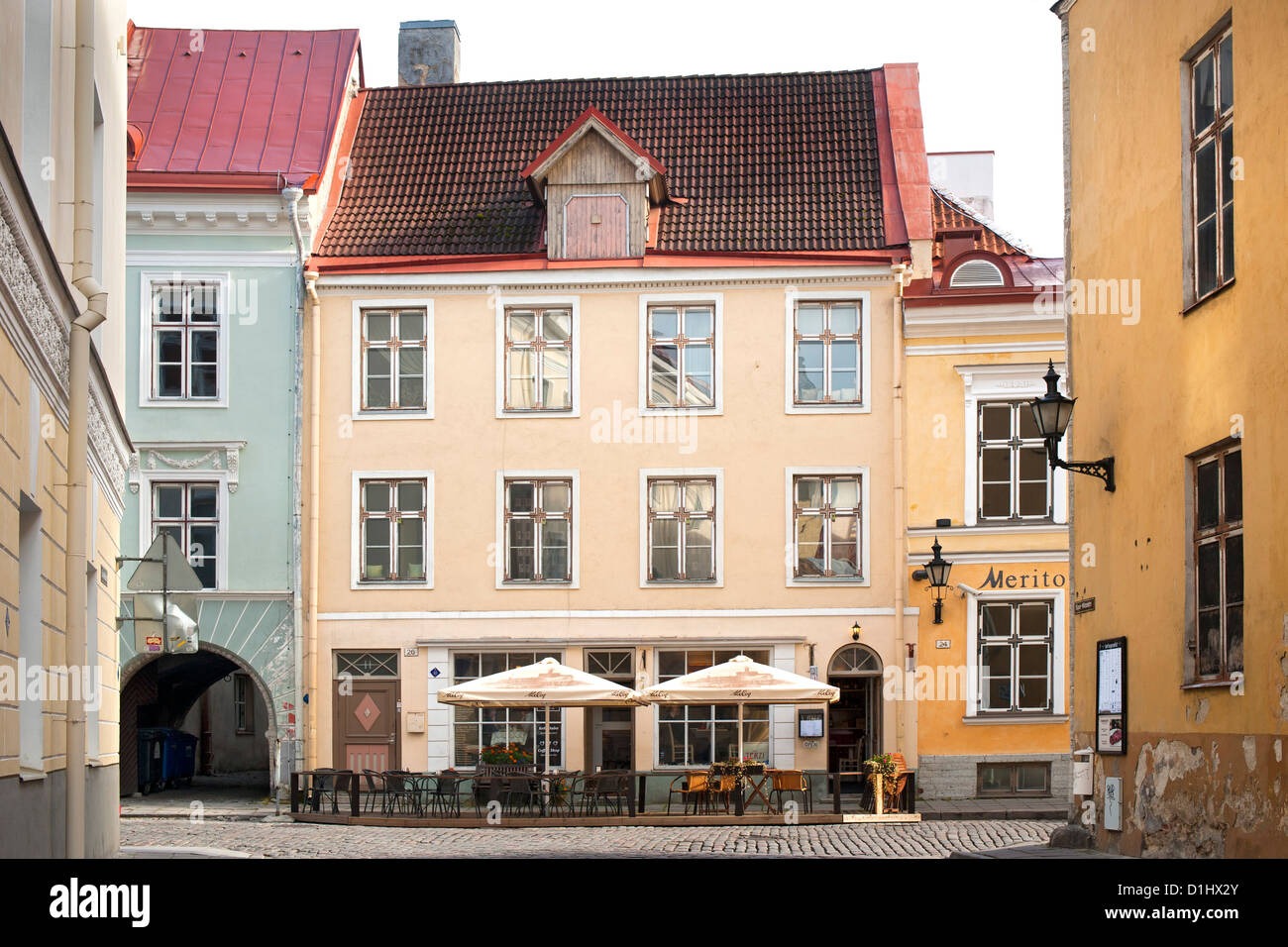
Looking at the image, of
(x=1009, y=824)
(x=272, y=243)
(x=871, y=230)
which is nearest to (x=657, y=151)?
(x=871, y=230)

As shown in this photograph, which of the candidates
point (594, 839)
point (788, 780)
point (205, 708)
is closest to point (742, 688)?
point (788, 780)

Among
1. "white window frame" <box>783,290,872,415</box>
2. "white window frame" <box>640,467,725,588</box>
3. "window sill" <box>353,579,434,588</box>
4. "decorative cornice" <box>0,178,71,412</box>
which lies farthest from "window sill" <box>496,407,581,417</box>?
"decorative cornice" <box>0,178,71,412</box>

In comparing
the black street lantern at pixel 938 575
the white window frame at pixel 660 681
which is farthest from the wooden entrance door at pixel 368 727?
the black street lantern at pixel 938 575

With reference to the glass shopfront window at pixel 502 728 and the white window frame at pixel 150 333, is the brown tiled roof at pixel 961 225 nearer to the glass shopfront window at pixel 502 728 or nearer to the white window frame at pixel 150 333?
the glass shopfront window at pixel 502 728

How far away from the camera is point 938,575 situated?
27.2 metres

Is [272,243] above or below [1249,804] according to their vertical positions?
above

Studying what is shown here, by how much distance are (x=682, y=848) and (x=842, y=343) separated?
12.3 metres

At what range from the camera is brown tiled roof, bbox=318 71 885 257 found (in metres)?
29.8

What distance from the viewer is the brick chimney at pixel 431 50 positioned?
3488 cm

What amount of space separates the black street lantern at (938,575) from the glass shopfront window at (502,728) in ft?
20.2

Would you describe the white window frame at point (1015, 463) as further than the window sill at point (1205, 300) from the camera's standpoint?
Yes

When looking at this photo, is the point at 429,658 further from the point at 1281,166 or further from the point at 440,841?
the point at 1281,166

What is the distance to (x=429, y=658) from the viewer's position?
1131 inches

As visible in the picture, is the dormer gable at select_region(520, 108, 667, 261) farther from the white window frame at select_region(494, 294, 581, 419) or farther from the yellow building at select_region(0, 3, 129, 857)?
the yellow building at select_region(0, 3, 129, 857)
